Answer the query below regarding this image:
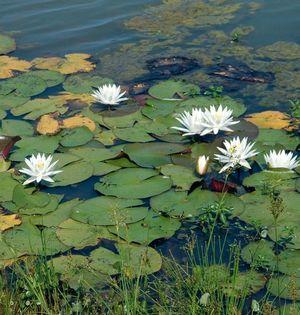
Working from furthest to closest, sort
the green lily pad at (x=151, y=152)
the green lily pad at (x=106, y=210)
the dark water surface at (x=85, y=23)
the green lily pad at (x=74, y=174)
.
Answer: the dark water surface at (x=85, y=23) → the green lily pad at (x=151, y=152) → the green lily pad at (x=74, y=174) → the green lily pad at (x=106, y=210)

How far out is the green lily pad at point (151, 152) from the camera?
200 inches

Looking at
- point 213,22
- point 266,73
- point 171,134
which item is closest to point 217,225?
point 171,134

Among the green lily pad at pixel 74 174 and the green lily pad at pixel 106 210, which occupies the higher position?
the green lily pad at pixel 74 174

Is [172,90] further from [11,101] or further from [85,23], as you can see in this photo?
[85,23]

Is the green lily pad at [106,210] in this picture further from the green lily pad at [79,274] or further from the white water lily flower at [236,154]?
the white water lily flower at [236,154]

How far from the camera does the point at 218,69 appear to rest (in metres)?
6.71

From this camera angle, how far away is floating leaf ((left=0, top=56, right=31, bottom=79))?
22.3 ft

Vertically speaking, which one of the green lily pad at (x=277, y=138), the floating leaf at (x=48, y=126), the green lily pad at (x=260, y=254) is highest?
the floating leaf at (x=48, y=126)

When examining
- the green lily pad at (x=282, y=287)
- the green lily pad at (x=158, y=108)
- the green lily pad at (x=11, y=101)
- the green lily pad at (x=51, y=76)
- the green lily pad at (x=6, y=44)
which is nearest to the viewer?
the green lily pad at (x=282, y=287)

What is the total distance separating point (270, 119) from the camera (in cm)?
562

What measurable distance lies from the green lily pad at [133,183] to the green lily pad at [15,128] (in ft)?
3.56

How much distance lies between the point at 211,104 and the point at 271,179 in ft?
4.64

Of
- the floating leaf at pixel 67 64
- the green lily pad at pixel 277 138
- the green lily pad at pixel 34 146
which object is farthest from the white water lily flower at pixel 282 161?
the floating leaf at pixel 67 64

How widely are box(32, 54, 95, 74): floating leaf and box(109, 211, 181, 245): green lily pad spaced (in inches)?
110
